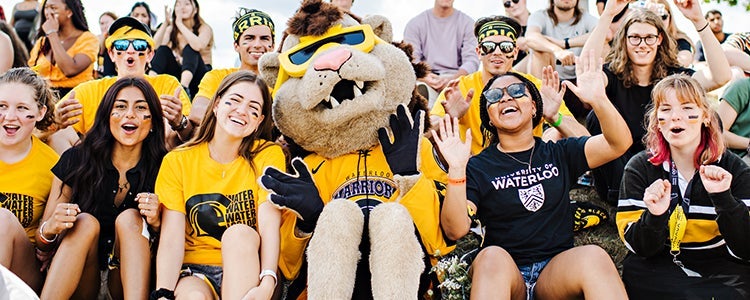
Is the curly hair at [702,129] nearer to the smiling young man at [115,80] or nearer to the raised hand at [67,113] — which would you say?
the smiling young man at [115,80]

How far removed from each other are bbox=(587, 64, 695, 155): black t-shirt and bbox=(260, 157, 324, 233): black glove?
2.52 metres

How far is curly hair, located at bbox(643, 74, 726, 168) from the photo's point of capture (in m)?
3.57

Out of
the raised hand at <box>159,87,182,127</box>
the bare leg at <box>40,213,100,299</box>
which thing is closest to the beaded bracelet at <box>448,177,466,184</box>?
the bare leg at <box>40,213,100,299</box>

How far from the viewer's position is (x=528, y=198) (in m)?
3.65

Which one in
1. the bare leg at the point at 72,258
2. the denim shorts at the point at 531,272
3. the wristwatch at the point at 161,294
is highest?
the bare leg at the point at 72,258

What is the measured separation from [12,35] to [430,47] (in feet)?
11.8

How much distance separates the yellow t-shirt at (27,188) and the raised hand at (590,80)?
2841mm

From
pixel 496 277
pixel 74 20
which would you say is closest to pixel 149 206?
pixel 496 277

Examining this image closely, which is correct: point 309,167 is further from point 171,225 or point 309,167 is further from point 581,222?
point 581,222

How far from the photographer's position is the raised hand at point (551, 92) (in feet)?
13.6

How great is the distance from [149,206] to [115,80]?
1776 millimetres

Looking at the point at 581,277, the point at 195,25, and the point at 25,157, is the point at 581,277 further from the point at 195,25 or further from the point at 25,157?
the point at 195,25

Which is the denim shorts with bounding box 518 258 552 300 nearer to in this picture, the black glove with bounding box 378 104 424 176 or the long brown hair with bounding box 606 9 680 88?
the black glove with bounding box 378 104 424 176

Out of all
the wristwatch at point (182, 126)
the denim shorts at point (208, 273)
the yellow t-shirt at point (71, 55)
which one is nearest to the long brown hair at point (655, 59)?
the wristwatch at point (182, 126)
